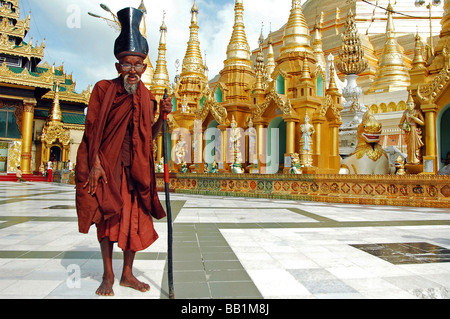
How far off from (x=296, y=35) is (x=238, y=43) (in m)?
3.94

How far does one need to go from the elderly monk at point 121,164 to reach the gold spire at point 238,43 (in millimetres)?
16709

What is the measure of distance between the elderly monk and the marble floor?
0.43 meters

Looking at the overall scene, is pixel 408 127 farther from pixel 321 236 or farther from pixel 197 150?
pixel 197 150

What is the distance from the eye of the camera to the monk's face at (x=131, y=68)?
9.34 ft

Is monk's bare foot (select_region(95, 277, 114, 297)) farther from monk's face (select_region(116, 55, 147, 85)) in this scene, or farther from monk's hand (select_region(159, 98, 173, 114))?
monk's face (select_region(116, 55, 147, 85))

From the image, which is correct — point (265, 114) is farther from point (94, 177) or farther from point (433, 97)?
point (94, 177)

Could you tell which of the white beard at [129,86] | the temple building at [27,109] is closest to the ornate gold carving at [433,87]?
the white beard at [129,86]

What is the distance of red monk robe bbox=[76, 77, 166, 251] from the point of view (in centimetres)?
267

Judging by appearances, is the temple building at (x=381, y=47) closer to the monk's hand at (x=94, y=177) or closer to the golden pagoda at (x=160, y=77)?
the golden pagoda at (x=160, y=77)

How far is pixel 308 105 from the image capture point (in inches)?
558

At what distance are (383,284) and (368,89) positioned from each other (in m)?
25.2

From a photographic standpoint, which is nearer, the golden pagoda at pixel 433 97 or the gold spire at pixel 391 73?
the golden pagoda at pixel 433 97

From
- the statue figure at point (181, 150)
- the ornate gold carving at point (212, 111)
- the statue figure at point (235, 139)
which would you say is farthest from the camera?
the statue figure at point (181, 150)

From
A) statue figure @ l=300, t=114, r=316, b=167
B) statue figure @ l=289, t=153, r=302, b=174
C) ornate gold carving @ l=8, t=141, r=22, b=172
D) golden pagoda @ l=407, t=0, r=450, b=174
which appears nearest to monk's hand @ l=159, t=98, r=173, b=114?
statue figure @ l=289, t=153, r=302, b=174
